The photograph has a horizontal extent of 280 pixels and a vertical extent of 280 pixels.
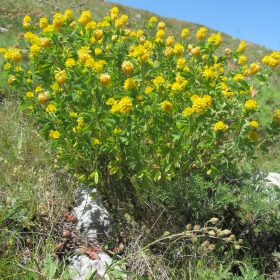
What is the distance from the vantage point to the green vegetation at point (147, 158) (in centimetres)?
190

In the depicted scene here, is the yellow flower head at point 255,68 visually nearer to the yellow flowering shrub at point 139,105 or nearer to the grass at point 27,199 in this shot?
the yellow flowering shrub at point 139,105

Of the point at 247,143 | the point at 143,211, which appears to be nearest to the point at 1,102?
the point at 143,211

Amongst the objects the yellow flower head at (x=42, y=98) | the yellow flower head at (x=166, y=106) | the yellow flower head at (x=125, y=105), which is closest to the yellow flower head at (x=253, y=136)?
the yellow flower head at (x=166, y=106)

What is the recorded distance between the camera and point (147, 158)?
223cm

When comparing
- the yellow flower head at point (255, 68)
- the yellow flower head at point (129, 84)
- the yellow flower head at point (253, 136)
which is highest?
the yellow flower head at point (255, 68)

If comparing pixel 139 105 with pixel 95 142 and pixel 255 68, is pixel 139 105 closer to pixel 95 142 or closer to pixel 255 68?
pixel 95 142

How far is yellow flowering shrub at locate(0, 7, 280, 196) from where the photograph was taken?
1.89 metres

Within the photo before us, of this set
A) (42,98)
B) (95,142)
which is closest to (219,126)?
(95,142)

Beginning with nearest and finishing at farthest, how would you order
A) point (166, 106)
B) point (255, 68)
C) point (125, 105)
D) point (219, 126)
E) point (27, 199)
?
point (125, 105) < point (166, 106) < point (219, 126) < point (255, 68) < point (27, 199)

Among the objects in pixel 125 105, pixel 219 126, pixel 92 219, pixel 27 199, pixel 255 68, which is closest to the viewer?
pixel 125 105

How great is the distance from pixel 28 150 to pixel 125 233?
4.19 feet

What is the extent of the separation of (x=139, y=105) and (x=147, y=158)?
52cm

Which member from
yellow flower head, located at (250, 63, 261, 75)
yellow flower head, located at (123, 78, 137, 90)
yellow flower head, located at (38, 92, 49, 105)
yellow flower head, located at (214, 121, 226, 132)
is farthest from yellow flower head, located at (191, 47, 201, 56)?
yellow flower head, located at (38, 92, 49, 105)

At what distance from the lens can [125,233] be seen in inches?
89.0
